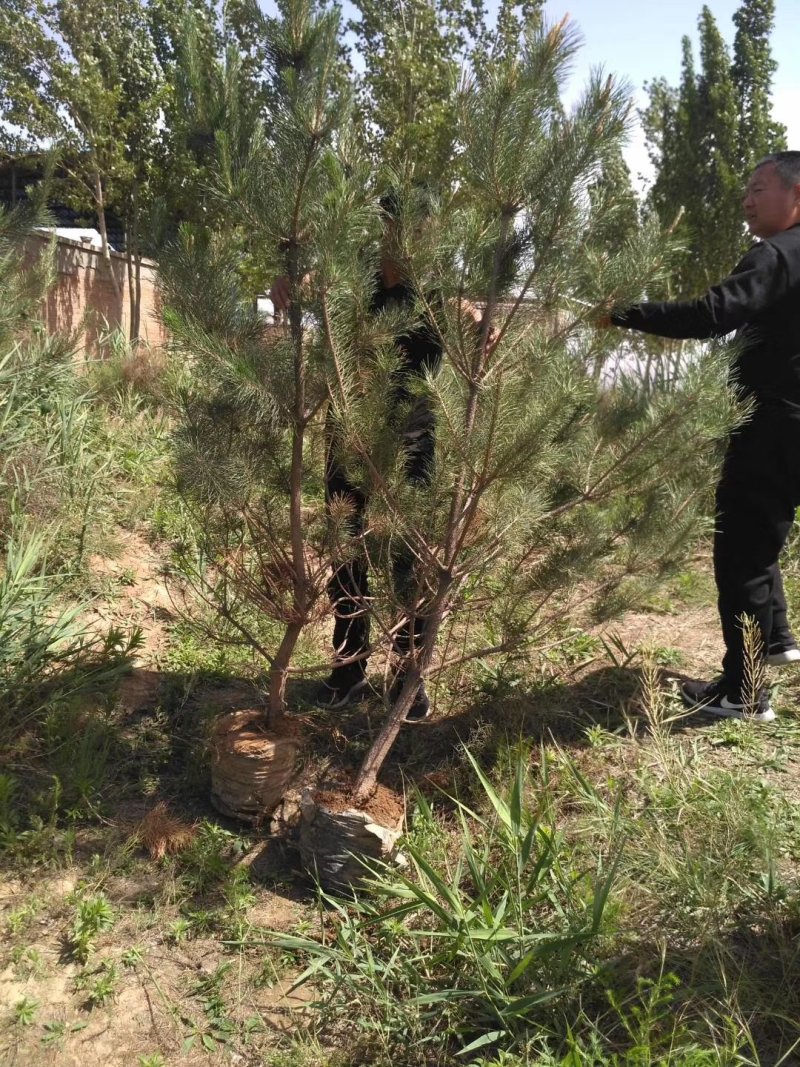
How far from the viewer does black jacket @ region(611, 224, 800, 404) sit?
2617 mm

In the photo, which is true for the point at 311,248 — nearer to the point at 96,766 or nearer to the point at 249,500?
the point at 249,500

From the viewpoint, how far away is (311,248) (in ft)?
7.50

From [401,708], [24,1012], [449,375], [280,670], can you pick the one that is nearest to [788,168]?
[449,375]

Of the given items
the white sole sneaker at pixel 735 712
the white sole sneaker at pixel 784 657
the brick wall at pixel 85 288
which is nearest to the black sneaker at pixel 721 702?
the white sole sneaker at pixel 735 712

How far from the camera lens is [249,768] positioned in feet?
9.01

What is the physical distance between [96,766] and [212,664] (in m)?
0.86

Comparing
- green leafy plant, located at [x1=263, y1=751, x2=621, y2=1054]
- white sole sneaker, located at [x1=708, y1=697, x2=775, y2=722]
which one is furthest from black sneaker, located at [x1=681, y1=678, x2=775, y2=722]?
green leafy plant, located at [x1=263, y1=751, x2=621, y2=1054]

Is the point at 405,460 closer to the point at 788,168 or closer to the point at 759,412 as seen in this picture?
the point at 759,412

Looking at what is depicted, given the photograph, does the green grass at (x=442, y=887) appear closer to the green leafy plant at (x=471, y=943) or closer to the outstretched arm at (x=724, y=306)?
the green leafy plant at (x=471, y=943)

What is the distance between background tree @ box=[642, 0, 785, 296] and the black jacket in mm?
7910

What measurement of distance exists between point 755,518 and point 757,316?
72cm

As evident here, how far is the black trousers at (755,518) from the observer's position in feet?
9.67

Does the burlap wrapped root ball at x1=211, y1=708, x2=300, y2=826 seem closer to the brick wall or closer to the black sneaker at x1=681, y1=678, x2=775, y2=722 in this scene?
the black sneaker at x1=681, y1=678, x2=775, y2=722

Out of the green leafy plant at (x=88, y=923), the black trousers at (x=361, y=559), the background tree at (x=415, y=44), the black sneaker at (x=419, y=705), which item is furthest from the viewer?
the background tree at (x=415, y=44)
